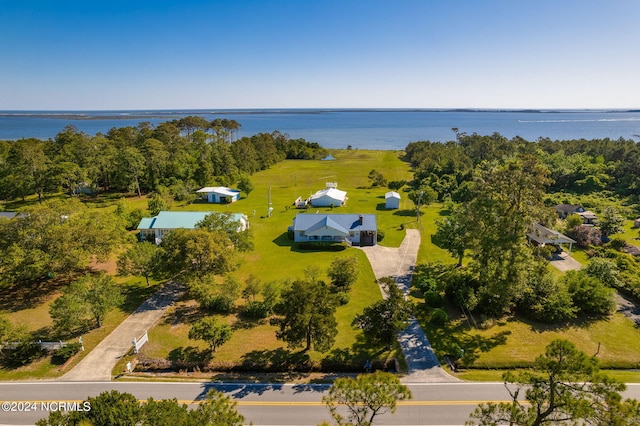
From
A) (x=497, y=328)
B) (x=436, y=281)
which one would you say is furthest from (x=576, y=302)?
(x=436, y=281)

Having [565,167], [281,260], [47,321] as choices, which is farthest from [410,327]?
[565,167]

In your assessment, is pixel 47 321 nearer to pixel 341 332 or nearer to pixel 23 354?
pixel 23 354

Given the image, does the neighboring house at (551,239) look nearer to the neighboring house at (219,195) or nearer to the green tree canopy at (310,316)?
the green tree canopy at (310,316)

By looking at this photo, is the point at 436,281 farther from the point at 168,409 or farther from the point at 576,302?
the point at 168,409

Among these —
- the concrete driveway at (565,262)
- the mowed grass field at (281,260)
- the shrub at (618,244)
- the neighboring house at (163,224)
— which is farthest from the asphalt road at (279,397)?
the shrub at (618,244)

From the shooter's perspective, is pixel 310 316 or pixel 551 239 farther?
pixel 551 239
